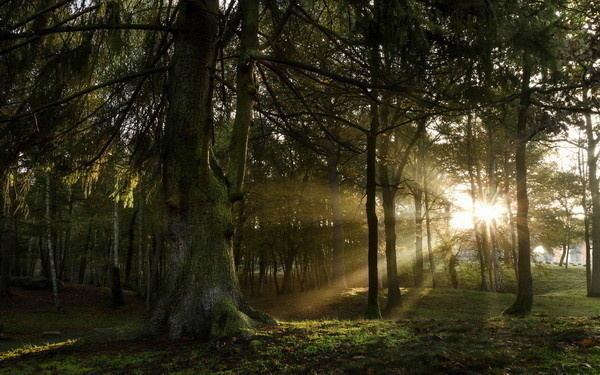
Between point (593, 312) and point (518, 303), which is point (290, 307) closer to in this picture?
point (518, 303)

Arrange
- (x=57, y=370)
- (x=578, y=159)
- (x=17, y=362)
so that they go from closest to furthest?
(x=57, y=370) → (x=17, y=362) → (x=578, y=159)

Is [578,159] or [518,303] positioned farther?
[578,159]

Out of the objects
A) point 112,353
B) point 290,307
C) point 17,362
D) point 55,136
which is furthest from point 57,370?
point 290,307

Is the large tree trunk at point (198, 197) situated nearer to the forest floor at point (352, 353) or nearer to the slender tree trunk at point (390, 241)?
the forest floor at point (352, 353)

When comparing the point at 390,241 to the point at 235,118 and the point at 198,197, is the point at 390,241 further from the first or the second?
the point at 198,197

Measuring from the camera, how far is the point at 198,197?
19.1 ft

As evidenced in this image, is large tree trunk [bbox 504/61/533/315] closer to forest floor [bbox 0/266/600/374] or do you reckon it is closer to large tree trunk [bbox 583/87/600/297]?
forest floor [bbox 0/266/600/374]

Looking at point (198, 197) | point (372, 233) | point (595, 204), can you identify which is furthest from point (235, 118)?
point (595, 204)

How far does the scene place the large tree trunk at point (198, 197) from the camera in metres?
5.37

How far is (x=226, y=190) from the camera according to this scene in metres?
6.16

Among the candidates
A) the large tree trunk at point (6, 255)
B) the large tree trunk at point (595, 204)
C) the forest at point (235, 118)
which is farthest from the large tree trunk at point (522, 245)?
the large tree trunk at point (6, 255)

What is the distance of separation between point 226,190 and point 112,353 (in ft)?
8.97

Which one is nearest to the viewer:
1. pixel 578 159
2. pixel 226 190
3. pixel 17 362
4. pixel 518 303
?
pixel 17 362

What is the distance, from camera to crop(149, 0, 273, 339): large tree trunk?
5.37 meters
